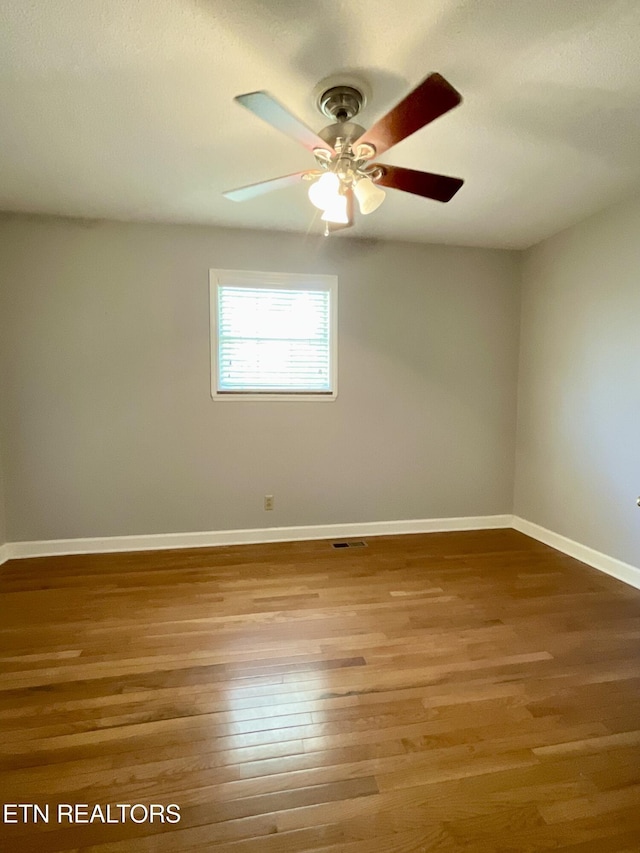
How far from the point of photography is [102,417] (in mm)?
3385

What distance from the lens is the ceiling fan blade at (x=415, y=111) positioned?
1.37m

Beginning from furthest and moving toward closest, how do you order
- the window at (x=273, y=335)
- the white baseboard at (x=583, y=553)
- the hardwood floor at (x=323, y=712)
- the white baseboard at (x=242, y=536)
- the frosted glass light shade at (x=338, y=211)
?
the window at (x=273, y=335), the white baseboard at (x=242, y=536), the white baseboard at (x=583, y=553), the frosted glass light shade at (x=338, y=211), the hardwood floor at (x=323, y=712)

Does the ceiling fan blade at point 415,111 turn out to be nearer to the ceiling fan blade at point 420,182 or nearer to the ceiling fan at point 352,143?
the ceiling fan at point 352,143

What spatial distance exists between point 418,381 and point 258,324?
1.46 m

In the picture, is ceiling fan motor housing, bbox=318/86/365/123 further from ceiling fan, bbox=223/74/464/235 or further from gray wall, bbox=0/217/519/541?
gray wall, bbox=0/217/519/541

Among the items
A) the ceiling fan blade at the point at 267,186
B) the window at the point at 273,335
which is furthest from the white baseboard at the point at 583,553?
the ceiling fan blade at the point at 267,186

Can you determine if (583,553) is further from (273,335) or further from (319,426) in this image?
(273,335)

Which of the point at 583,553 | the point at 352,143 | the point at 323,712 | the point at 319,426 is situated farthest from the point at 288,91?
the point at 583,553

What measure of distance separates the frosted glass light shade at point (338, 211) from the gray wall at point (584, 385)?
6.72 feet

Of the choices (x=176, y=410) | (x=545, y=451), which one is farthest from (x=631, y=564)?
(x=176, y=410)

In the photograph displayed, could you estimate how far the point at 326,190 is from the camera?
1.88 metres

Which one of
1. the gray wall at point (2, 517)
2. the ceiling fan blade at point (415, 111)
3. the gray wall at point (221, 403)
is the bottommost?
the gray wall at point (2, 517)

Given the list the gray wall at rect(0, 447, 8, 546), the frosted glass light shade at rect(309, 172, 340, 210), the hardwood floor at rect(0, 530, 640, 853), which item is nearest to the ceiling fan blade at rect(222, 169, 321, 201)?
the frosted glass light shade at rect(309, 172, 340, 210)

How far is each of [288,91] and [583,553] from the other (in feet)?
11.5
